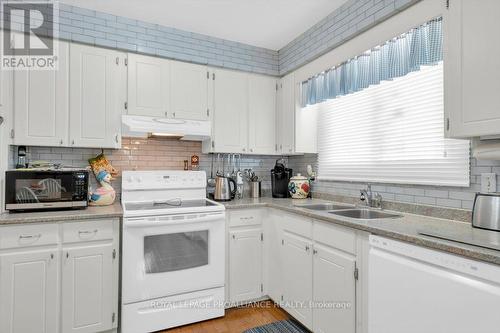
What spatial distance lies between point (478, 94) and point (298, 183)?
1.82 m

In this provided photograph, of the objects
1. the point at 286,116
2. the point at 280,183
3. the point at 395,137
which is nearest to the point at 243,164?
the point at 280,183

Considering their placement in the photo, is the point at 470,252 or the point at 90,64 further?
the point at 90,64

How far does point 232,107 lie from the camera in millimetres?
3074

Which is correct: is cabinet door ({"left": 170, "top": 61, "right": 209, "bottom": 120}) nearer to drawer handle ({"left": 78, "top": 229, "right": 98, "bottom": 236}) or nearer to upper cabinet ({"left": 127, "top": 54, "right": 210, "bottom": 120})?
upper cabinet ({"left": 127, "top": 54, "right": 210, "bottom": 120})

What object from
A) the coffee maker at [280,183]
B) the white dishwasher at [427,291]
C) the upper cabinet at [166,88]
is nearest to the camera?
the white dishwasher at [427,291]

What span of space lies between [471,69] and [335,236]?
3.93ft

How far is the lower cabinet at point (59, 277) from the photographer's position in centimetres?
188

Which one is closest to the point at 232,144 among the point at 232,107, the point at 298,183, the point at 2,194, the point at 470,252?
the point at 232,107

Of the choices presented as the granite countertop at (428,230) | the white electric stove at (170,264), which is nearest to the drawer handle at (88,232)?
the white electric stove at (170,264)

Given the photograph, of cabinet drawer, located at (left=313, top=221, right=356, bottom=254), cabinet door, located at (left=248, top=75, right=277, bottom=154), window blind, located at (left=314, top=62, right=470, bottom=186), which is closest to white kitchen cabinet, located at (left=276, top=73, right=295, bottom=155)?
cabinet door, located at (left=248, top=75, right=277, bottom=154)

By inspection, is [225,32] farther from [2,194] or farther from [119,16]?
[2,194]

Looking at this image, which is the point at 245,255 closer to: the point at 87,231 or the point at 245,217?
the point at 245,217

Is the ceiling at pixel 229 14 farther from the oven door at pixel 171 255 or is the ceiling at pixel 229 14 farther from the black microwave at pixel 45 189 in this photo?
the oven door at pixel 171 255

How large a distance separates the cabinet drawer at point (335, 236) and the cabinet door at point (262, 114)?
140 cm
